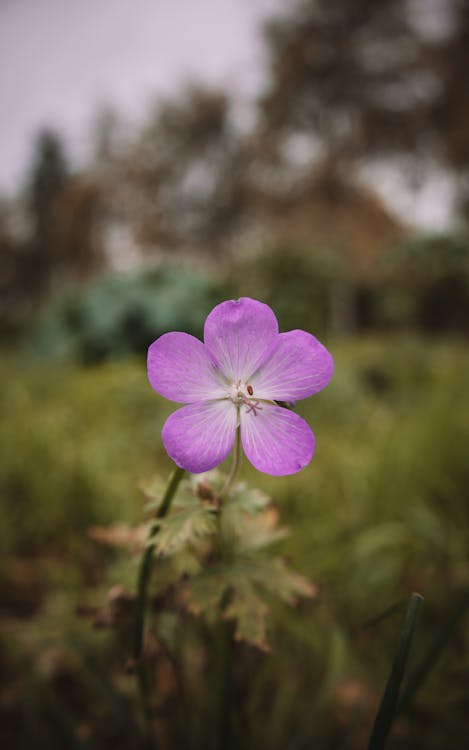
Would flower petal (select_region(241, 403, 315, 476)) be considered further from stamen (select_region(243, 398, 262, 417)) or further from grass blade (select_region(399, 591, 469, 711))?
grass blade (select_region(399, 591, 469, 711))

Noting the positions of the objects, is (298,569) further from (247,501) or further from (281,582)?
(247,501)

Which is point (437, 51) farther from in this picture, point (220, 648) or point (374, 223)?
point (220, 648)

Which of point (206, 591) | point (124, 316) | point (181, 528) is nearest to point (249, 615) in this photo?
point (206, 591)

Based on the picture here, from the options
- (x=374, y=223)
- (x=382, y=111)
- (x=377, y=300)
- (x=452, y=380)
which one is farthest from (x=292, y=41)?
(x=452, y=380)

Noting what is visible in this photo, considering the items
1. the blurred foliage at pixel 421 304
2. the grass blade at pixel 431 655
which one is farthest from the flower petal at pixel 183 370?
the blurred foliage at pixel 421 304

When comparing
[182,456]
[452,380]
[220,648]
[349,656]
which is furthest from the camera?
[452,380]

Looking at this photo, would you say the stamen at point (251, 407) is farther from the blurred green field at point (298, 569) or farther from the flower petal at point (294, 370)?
the blurred green field at point (298, 569)
